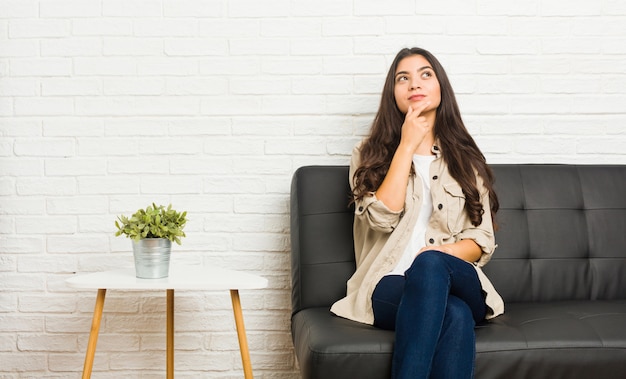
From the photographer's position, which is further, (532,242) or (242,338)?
(532,242)

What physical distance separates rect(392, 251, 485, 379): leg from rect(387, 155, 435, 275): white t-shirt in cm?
26

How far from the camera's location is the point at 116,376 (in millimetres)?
2510

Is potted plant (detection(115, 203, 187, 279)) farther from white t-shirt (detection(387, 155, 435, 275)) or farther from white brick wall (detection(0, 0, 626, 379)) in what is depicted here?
white t-shirt (detection(387, 155, 435, 275))

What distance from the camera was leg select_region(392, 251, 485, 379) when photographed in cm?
158

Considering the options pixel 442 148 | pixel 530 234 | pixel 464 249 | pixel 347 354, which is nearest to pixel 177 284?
pixel 347 354

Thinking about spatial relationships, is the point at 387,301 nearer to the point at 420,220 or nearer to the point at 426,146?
the point at 420,220

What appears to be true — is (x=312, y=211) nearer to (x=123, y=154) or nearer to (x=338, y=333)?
(x=338, y=333)

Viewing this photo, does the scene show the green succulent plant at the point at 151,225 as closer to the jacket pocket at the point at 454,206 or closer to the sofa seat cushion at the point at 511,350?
the sofa seat cushion at the point at 511,350

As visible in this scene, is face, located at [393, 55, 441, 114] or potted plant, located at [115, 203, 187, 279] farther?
face, located at [393, 55, 441, 114]

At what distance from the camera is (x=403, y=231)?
208 centimetres

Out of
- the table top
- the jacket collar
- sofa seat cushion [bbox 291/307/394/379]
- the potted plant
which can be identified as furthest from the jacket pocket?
the potted plant

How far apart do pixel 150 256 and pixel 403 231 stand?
30.8 inches

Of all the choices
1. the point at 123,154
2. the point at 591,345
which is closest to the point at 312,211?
the point at 123,154

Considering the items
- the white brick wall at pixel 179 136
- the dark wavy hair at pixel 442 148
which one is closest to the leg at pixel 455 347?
the dark wavy hair at pixel 442 148
